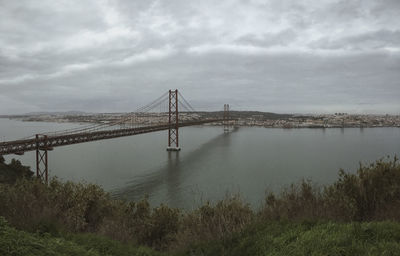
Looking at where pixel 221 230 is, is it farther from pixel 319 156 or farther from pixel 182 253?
pixel 319 156

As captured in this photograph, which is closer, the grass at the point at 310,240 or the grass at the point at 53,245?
the grass at the point at 53,245

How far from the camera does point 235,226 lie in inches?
164

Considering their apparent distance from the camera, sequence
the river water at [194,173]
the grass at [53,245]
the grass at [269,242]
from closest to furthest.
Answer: the grass at [53,245], the grass at [269,242], the river water at [194,173]

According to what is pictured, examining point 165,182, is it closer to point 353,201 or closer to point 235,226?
point 235,226

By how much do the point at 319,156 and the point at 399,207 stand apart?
21925 mm

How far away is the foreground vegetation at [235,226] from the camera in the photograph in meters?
2.94


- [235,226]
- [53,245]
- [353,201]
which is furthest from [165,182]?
[53,245]

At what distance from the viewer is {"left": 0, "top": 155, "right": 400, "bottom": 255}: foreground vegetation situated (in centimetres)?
294

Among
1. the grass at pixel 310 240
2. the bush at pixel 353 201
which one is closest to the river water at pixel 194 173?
the bush at pixel 353 201

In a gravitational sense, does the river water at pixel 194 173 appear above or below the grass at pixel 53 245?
below

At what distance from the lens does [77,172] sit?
17.6 metres

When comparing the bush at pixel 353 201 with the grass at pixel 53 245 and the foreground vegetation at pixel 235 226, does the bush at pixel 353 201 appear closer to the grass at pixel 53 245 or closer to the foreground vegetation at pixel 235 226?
the foreground vegetation at pixel 235 226

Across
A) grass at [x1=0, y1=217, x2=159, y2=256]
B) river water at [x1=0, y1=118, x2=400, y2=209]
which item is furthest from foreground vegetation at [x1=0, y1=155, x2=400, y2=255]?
river water at [x1=0, y1=118, x2=400, y2=209]

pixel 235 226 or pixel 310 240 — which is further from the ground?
pixel 310 240
